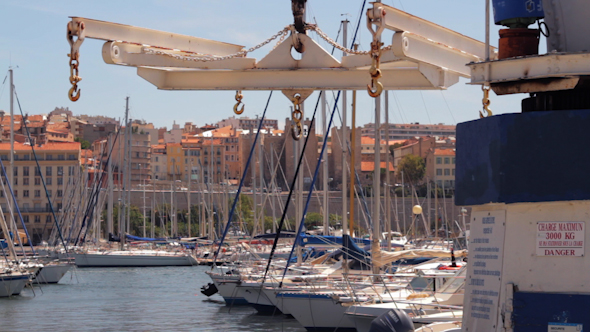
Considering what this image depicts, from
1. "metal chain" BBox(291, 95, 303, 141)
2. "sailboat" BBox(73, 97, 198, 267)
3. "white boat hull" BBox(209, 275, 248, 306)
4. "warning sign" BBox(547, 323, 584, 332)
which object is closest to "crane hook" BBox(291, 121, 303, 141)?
"metal chain" BBox(291, 95, 303, 141)

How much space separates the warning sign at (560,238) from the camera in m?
8.28

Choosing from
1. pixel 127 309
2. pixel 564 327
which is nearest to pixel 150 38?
pixel 564 327

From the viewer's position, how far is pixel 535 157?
845 cm

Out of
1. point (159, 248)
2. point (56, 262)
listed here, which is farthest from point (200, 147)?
point (56, 262)

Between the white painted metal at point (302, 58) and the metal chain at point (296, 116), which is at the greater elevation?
the white painted metal at point (302, 58)

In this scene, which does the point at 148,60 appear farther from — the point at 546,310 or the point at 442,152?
the point at 442,152

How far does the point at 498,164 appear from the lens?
8.58m

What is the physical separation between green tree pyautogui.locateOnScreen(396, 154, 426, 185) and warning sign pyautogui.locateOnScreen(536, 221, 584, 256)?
426 ft

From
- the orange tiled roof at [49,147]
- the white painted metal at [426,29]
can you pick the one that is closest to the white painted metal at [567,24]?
the white painted metal at [426,29]

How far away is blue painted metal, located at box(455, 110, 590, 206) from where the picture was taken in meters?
8.32

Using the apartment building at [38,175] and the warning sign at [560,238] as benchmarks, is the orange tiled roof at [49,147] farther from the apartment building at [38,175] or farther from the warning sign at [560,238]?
the warning sign at [560,238]

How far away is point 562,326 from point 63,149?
101 m

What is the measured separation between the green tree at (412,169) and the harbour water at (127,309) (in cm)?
9268

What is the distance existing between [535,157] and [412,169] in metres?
133
